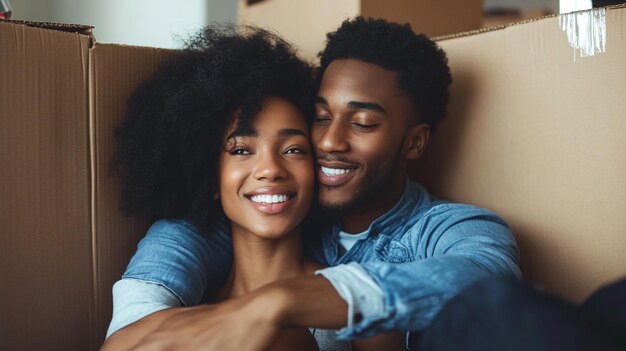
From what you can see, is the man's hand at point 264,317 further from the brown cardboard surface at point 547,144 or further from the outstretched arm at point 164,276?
the brown cardboard surface at point 547,144

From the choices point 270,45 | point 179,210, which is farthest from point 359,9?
point 179,210

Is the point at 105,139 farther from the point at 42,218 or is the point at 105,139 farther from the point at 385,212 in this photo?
the point at 385,212

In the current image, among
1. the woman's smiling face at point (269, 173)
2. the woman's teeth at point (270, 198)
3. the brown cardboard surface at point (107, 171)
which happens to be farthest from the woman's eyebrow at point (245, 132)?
the brown cardboard surface at point (107, 171)

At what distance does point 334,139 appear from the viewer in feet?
Answer: 3.70

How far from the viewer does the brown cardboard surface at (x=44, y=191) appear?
3.36ft

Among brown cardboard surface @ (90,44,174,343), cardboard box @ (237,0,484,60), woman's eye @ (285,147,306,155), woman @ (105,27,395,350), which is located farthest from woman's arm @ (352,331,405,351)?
cardboard box @ (237,0,484,60)

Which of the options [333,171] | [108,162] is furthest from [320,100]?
[108,162]

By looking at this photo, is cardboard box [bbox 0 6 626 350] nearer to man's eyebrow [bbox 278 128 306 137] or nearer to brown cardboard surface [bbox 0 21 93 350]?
brown cardboard surface [bbox 0 21 93 350]

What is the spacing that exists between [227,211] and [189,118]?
0.17m

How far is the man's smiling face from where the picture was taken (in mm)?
1143

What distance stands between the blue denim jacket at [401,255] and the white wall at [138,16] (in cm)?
86

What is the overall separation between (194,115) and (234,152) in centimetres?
9

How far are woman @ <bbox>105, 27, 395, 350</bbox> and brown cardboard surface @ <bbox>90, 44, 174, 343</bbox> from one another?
0.03 metres

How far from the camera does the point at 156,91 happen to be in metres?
1.15
